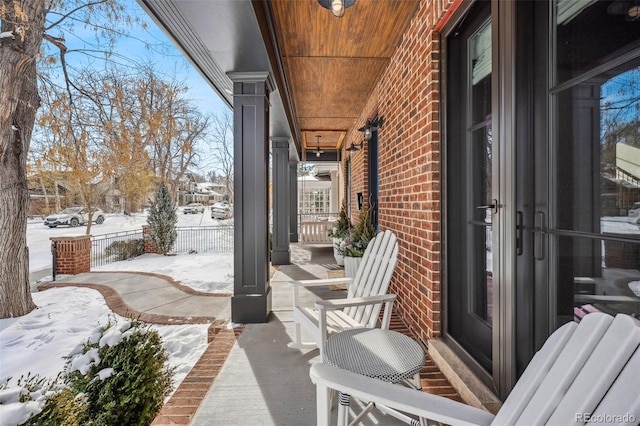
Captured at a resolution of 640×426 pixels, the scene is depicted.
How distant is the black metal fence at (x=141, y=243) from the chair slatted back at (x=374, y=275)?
875 centimetres

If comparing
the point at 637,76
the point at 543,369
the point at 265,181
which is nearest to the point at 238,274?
the point at 265,181

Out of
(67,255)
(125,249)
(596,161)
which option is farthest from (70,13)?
(125,249)

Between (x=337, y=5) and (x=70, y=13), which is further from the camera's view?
(x=70, y=13)

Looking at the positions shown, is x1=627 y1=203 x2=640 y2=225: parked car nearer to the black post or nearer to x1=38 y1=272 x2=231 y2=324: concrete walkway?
x1=38 y1=272 x2=231 y2=324: concrete walkway

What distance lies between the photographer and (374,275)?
7.33 ft

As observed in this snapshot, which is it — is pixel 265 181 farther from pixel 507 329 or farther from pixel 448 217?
pixel 507 329

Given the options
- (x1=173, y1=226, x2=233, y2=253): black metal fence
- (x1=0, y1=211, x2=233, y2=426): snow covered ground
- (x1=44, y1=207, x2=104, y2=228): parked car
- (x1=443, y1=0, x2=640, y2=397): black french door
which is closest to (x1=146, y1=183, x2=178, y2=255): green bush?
(x1=173, y1=226, x2=233, y2=253): black metal fence

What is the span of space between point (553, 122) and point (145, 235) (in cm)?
1100

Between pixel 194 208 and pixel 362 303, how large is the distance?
1561cm

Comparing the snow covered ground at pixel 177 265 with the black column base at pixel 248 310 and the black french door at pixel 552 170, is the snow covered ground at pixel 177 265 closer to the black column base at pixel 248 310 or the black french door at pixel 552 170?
the black column base at pixel 248 310

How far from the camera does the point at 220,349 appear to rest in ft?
7.88

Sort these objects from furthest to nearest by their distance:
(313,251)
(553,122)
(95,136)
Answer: (313,251)
(95,136)
(553,122)

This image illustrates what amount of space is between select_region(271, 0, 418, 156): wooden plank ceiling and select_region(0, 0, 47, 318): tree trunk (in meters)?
3.71

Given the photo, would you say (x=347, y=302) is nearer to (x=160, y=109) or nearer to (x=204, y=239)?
(x=160, y=109)
